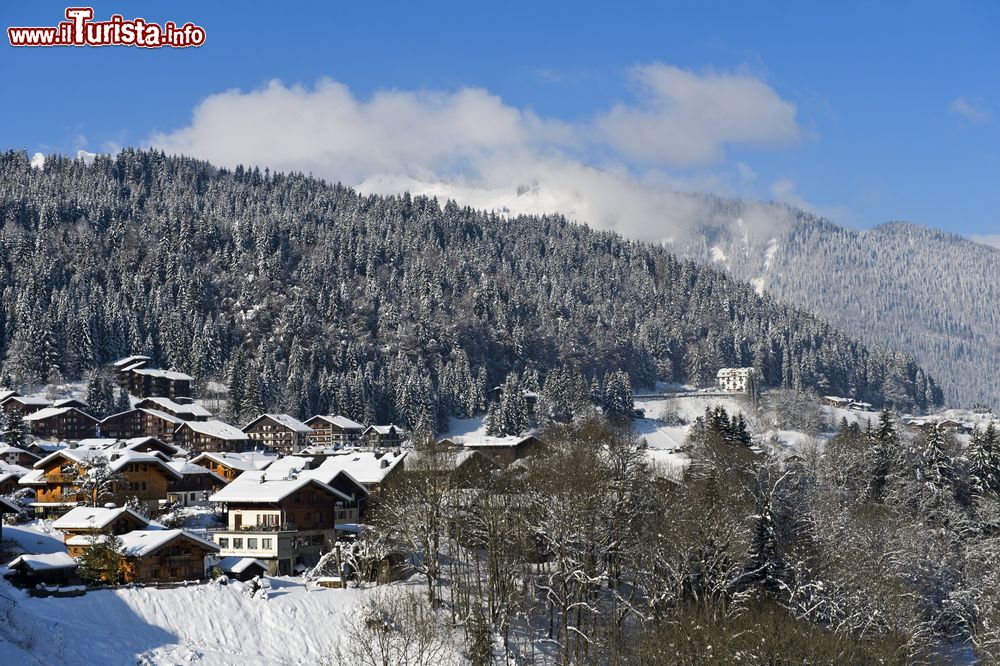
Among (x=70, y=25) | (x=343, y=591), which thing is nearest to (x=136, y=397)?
(x=343, y=591)

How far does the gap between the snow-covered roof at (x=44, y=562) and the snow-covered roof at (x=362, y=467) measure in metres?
22.0

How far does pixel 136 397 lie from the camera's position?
162 m

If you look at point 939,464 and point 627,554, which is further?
point 939,464

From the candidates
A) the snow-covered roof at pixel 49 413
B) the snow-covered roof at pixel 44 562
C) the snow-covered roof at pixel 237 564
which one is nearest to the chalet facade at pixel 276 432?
the snow-covered roof at pixel 49 413

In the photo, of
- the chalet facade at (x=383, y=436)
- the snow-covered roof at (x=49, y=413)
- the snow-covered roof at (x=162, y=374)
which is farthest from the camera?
the snow-covered roof at (x=162, y=374)

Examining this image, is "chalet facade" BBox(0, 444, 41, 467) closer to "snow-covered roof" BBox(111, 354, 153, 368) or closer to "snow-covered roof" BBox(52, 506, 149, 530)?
"snow-covered roof" BBox(52, 506, 149, 530)

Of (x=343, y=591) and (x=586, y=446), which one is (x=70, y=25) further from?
(x=586, y=446)

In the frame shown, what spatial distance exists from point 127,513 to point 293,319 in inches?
5209

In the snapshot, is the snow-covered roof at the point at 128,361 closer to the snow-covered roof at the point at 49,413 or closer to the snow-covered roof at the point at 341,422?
the snow-covered roof at the point at 341,422

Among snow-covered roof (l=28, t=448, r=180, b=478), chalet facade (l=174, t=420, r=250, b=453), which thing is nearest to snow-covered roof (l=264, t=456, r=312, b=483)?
snow-covered roof (l=28, t=448, r=180, b=478)

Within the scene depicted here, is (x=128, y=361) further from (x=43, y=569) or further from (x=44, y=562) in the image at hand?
(x=43, y=569)

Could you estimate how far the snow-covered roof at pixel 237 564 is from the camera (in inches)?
2611

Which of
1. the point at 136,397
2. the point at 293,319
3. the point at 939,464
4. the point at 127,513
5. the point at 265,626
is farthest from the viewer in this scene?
the point at 293,319

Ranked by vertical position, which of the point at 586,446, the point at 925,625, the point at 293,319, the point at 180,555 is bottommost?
the point at 925,625
